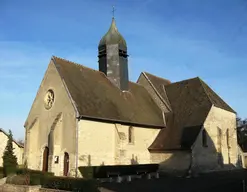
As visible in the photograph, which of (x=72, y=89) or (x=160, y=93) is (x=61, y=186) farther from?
(x=160, y=93)

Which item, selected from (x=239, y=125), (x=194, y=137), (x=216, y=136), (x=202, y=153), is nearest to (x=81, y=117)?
(x=194, y=137)

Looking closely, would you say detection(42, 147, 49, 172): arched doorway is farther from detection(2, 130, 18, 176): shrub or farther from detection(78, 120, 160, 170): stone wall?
detection(78, 120, 160, 170): stone wall

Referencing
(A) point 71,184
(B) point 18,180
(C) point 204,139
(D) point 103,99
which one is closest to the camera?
(A) point 71,184

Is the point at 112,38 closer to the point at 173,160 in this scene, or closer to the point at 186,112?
the point at 186,112

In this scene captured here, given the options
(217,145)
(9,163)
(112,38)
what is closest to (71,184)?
(9,163)

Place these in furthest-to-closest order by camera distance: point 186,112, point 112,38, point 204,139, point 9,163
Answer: point 112,38
point 186,112
point 204,139
point 9,163

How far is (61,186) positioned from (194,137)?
12.4 metres

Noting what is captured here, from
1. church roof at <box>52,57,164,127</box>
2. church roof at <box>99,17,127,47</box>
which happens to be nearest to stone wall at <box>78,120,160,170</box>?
church roof at <box>52,57,164,127</box>

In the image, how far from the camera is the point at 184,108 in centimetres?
2717

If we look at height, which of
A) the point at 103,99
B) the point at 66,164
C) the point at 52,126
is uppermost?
the point at 103,99

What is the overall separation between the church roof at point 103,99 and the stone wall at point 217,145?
4336 millimetres

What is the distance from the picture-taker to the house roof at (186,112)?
24047mm

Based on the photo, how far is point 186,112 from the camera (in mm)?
26469

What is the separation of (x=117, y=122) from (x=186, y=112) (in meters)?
7.06
